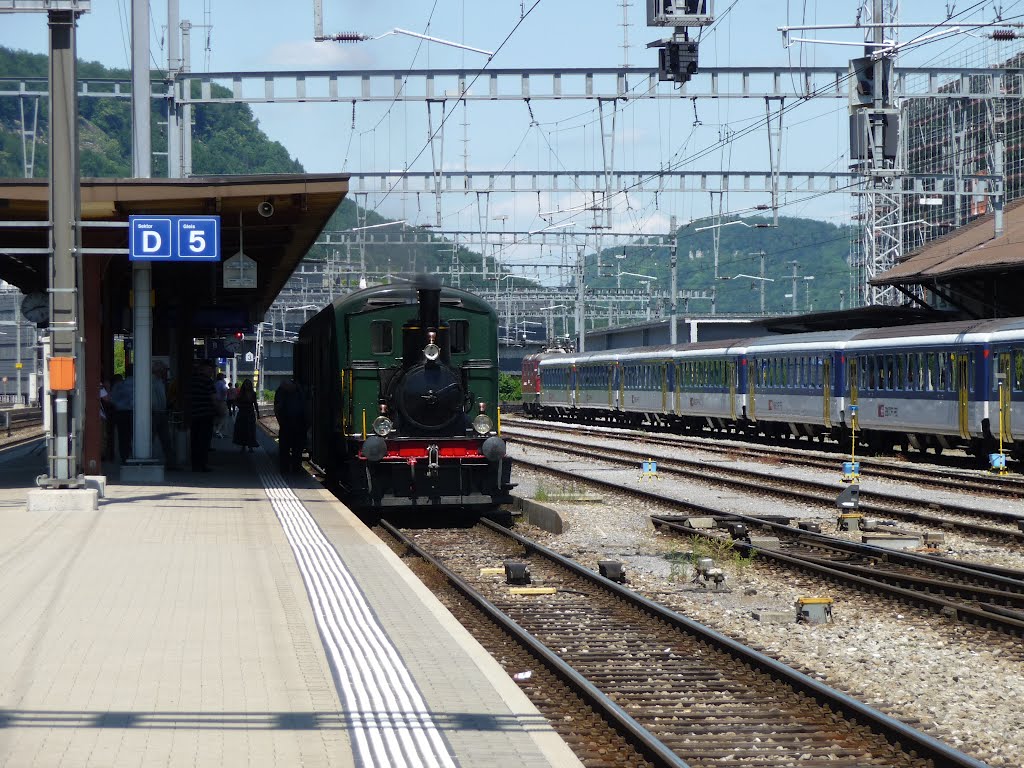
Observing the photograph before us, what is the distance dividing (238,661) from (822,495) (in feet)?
47.3

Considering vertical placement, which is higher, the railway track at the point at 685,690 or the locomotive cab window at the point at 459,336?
the locomotive cab window at the point at 459,336

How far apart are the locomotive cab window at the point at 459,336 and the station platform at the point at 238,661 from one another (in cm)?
395

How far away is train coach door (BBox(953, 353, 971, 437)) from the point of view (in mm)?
25781

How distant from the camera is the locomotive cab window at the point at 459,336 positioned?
55.7 feet

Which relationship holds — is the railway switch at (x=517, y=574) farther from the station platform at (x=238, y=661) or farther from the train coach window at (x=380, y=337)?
the train coach window at (x=380, y=337)

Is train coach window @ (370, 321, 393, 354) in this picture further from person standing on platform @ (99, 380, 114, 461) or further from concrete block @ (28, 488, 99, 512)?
person standing on platform @ (99, 380, 114, 461)

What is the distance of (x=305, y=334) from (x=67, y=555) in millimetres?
12035

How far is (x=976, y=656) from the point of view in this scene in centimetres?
905

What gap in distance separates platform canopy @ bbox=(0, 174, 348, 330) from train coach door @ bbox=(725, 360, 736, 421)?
54.6 ft

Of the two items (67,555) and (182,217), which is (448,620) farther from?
(182,217)

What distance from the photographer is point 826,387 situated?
3247 centimetres

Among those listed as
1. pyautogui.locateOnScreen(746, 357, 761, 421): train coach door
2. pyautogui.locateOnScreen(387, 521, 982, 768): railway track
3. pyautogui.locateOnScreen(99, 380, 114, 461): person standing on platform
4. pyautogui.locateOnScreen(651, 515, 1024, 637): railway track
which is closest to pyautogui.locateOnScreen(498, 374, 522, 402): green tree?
pyautogui.locateOnScreen(746, 357, 761, 421): train coach door

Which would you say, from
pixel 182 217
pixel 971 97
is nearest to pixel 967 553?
pixel 182 217

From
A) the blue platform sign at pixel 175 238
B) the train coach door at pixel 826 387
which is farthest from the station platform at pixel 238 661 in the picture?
the train coach door at pixel 826 387
